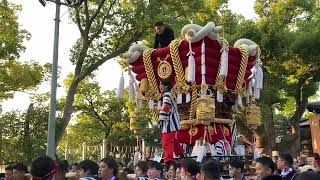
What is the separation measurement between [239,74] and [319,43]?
12115 millimetres

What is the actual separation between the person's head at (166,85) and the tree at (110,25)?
7.24m

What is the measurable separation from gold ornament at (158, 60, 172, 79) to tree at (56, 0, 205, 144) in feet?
23.3

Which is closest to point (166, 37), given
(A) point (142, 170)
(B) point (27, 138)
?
(A) point (142, 170)

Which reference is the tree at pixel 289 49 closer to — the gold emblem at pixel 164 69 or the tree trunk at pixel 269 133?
the tree trunk at pixel 269 133

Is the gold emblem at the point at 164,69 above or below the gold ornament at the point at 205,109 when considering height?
above

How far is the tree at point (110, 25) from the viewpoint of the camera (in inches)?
722

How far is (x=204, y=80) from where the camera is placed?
10500 millimetres

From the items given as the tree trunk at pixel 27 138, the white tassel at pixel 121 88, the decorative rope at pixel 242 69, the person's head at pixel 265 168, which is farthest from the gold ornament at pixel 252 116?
the tree trunk at pixel 27 138

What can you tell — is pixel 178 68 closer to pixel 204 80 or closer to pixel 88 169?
pixel 204 80

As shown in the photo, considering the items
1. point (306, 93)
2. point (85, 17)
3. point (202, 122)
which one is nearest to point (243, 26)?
point (306, 93)

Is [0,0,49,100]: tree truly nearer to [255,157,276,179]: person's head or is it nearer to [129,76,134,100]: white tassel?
[129,76,134,100]: white tassel

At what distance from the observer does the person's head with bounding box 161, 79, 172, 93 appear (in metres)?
11.1

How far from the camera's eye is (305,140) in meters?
27.9

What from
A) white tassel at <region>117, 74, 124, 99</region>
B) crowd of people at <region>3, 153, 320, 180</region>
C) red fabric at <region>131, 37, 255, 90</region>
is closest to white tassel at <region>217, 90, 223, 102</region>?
red fabric at <region>131, 37, 255, 90</region>
